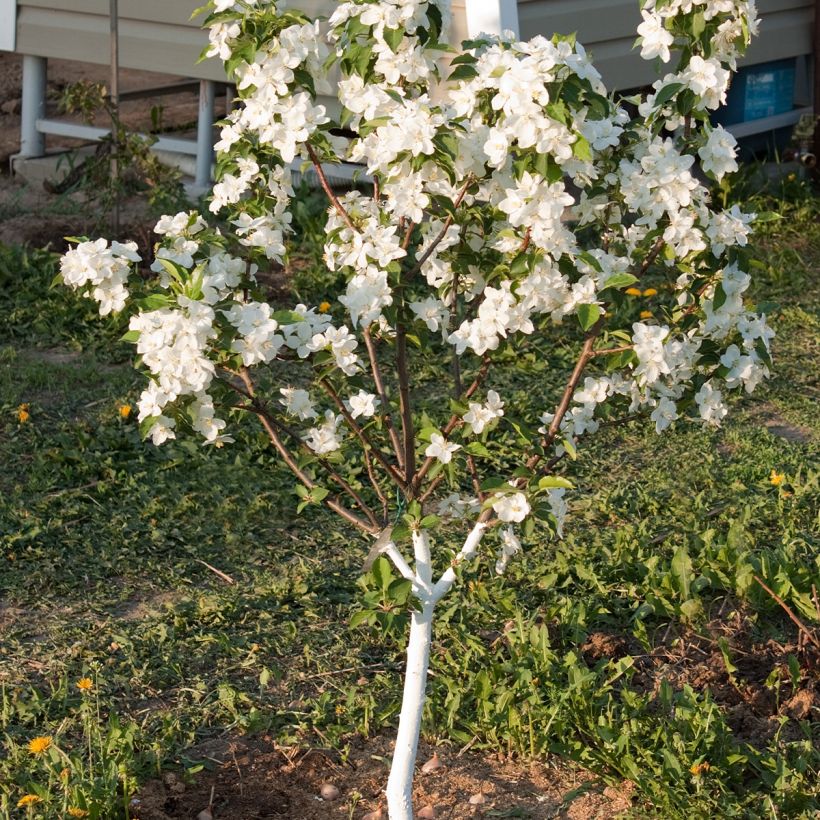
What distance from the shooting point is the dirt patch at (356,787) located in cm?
287

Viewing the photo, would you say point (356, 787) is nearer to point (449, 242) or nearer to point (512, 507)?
point (512, 507)

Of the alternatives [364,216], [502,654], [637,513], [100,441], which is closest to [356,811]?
[502,654]

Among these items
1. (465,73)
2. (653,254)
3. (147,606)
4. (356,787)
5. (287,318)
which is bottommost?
(356,787)

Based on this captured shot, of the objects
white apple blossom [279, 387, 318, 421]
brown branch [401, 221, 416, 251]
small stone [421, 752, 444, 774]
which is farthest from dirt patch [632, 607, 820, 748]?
brown branch [401, 221, 416, 251]

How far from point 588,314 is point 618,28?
16.0ft

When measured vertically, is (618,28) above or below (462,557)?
above

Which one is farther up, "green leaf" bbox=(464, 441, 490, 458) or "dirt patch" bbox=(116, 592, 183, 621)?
"green leaf" bbox=(464, 441, 490, 458)

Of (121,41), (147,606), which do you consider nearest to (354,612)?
(147,606)

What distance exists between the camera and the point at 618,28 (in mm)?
6785

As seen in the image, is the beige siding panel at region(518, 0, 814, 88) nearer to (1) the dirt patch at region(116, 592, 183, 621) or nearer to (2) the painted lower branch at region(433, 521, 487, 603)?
(1) the dirt patch at region(116, 592, 183, 621)

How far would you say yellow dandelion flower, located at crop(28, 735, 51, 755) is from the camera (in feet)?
9.53

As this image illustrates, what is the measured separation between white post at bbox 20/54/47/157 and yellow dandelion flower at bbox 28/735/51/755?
18.3ft

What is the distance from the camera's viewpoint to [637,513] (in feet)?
13.8

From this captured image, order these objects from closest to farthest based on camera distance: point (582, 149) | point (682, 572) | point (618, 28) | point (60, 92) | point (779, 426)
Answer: point (582, 149) → point (682, 572) → point (779, 426) → point (618, 28) → point (60, 92)
